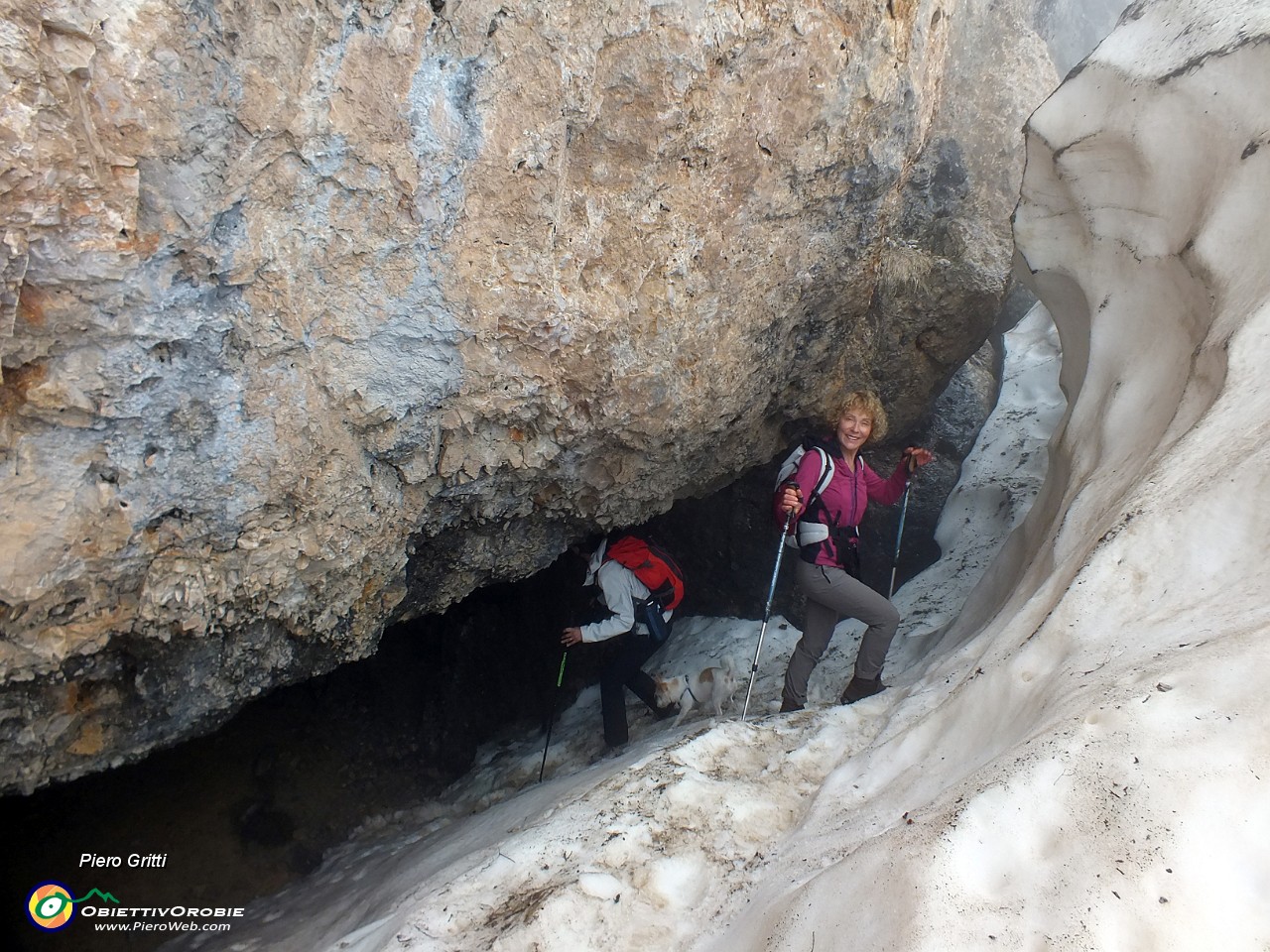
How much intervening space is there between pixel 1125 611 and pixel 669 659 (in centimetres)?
395

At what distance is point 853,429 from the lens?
462 cm

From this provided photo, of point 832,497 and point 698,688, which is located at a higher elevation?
point 832,497

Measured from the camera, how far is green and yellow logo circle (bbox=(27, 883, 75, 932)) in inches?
168

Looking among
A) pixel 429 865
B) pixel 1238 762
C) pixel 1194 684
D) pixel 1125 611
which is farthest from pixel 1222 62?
pixel 429 865

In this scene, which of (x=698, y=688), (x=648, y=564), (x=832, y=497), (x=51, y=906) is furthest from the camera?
(x=698, y=688)

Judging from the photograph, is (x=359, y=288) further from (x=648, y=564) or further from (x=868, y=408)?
(x=868, y=408)

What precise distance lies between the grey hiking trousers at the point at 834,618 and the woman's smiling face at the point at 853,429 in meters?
0.74

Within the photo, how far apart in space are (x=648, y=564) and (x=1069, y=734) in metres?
3.21

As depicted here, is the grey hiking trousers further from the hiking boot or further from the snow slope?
the snow slope

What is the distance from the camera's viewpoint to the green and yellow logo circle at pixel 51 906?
4.26m

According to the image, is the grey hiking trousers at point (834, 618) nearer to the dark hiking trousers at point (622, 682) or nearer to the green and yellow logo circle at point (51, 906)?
the dark hiking trousers at point (622, 682)

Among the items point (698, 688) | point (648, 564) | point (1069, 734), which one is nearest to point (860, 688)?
point (698, 688)

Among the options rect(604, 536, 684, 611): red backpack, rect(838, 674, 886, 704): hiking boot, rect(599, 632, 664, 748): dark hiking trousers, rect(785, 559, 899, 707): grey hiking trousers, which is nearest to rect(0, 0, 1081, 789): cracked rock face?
rect(604, 536, 684, 611): red backpack

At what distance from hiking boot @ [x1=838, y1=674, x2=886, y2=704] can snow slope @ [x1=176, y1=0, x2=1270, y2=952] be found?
168 millimetres
